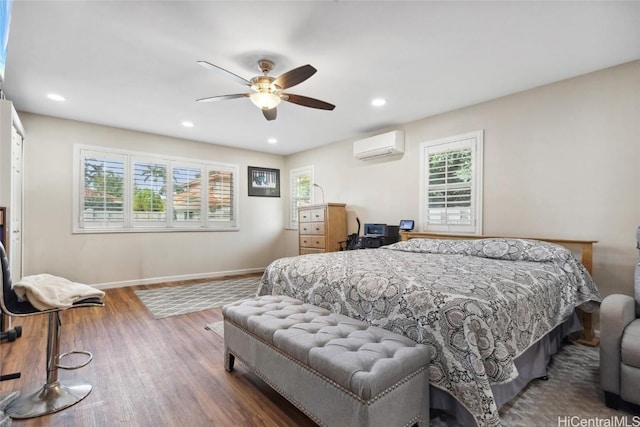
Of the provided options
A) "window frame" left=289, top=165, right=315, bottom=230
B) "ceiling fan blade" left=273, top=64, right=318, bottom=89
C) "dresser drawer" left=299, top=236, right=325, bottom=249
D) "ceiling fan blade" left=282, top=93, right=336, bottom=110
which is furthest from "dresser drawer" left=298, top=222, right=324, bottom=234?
"ceiling fan blade" left=273, top=64, right=318, bottom=89

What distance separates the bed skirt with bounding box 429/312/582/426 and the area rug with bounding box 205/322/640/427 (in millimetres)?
66

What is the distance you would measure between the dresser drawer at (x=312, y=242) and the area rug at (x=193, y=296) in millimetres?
1097

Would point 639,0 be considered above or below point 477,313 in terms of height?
above

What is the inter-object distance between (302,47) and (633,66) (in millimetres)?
2970

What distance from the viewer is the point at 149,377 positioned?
222cm

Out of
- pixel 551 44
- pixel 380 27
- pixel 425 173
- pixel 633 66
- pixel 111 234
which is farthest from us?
pixel 111 234

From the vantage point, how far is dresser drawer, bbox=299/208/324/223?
17.4ft

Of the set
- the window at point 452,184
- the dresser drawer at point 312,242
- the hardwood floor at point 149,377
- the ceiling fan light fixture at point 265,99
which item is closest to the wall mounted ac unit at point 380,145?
the window at point 452,184

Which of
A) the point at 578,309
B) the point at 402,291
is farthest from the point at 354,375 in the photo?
the point at 578,309

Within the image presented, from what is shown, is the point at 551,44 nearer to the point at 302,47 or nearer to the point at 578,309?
the point at 302,47

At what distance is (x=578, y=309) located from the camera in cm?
285

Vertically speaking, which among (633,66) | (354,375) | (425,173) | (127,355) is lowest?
(127,355)

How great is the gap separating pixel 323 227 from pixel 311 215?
0.40 m

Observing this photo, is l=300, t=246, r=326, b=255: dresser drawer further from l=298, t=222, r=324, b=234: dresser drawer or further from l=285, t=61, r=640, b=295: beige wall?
l=285, t=61, r=640, b=295: beige wall
